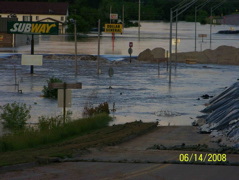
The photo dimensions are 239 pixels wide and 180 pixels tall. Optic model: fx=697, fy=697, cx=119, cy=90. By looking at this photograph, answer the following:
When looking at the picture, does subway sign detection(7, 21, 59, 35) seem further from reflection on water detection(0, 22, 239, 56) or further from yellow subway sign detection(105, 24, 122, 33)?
yellow subway sign detection(105, 24, 122, 33)

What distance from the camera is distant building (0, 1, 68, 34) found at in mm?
119175

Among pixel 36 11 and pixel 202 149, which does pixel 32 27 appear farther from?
pixel 36 11

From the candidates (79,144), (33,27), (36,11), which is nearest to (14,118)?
(79,144)

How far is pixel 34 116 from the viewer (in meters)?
31.2

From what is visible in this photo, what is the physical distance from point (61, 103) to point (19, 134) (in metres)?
2.59

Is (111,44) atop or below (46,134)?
atop

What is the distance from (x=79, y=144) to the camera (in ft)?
69.7

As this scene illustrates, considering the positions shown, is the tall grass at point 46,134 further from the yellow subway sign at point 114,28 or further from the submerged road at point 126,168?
the yellow subway sign at point 114,28

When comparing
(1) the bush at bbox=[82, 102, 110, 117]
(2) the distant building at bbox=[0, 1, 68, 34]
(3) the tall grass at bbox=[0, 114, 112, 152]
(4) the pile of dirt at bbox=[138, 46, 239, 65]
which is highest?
(2) the distant building at bbox=[0, 1, 68, 34]

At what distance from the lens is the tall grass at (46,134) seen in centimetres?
2185

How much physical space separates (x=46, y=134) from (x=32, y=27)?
3174 cm

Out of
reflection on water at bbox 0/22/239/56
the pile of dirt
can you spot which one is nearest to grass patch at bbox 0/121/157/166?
the pile of dirt
